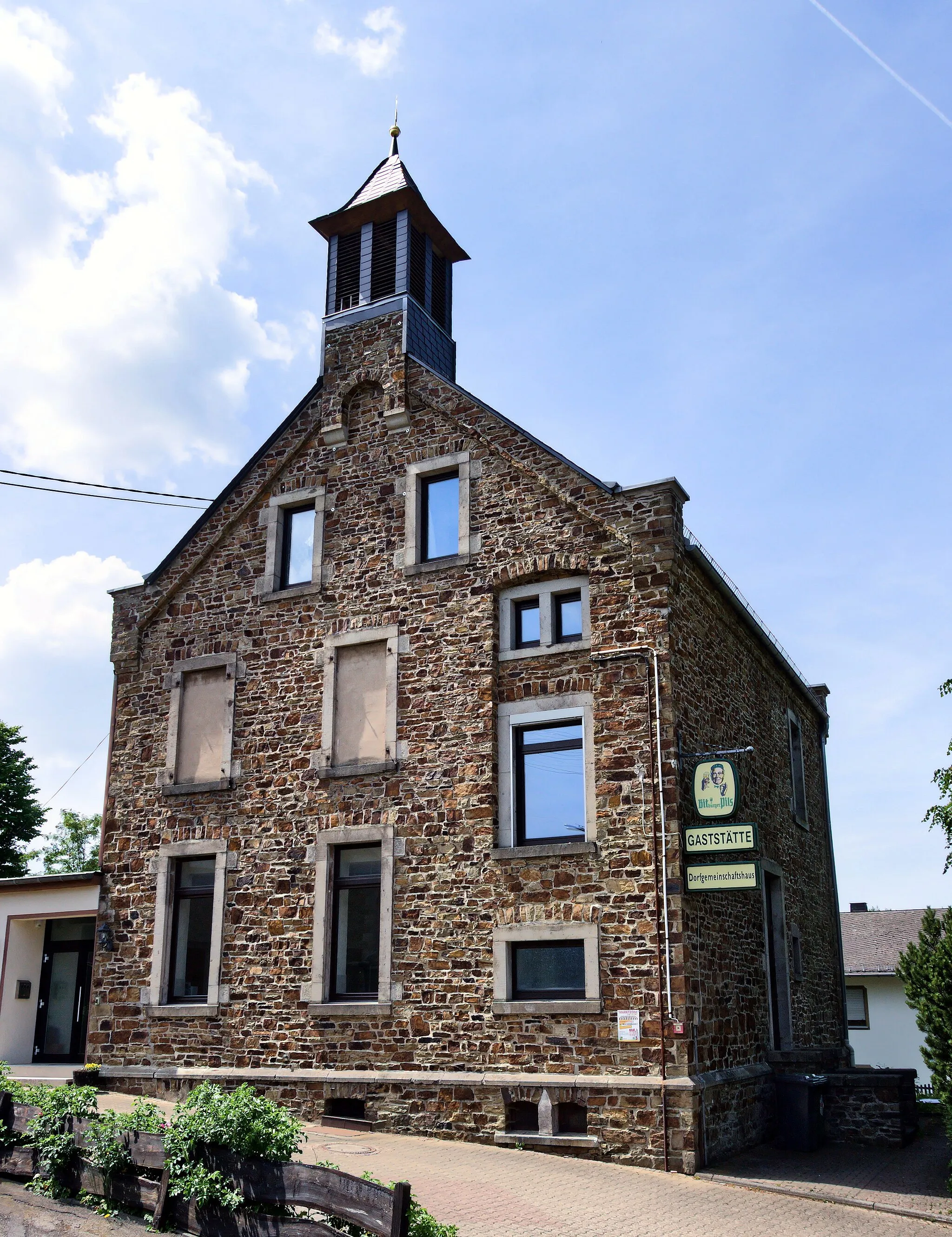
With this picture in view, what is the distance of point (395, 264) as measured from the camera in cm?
1869

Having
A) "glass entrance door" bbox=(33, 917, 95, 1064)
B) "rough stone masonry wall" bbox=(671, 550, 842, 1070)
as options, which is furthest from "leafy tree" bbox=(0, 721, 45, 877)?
"rough stone masonry wall" bbox=(671, 550, 842, 1070)

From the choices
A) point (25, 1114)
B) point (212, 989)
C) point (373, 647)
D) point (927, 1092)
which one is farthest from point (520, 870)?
point (927, 1092)

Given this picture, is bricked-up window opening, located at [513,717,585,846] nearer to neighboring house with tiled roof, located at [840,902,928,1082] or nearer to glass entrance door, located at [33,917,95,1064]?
glass entrance door, located at [33,917,95,1064]

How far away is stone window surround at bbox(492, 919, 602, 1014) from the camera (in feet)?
44.5

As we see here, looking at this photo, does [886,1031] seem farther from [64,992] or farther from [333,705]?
[333,705]

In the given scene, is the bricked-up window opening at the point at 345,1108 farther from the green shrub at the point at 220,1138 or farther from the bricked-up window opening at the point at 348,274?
the bricked-up window opening at the point at 348,274

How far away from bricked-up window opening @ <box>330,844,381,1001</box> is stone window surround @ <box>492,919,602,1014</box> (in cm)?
187

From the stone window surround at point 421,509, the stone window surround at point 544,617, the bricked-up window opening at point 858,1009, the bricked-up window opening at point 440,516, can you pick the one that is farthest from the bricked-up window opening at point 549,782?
the bricked-up window opening at point 858,1009

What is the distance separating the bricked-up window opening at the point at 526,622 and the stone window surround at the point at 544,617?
0.06 metres

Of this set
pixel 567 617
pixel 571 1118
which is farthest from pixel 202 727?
pixel 571 1118

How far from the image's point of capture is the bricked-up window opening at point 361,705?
16109mm

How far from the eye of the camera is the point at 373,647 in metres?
16.5

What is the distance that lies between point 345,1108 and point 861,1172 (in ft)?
21.0

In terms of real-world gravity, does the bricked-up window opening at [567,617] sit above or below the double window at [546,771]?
above
